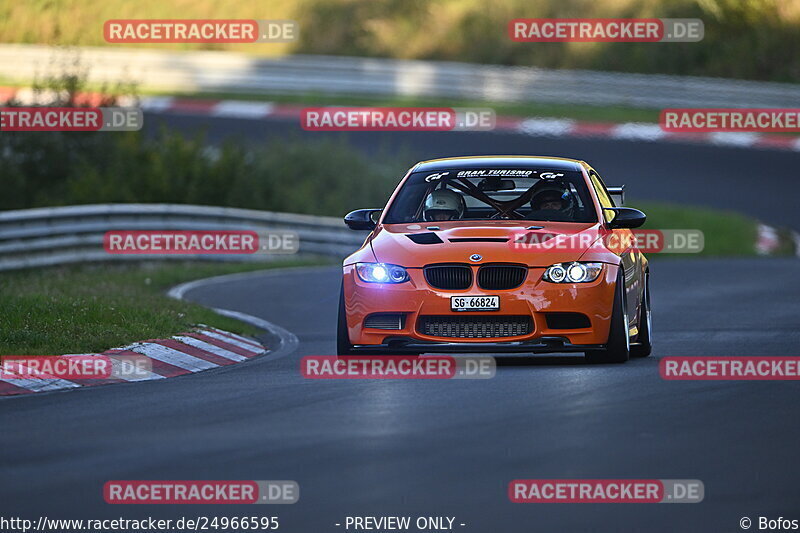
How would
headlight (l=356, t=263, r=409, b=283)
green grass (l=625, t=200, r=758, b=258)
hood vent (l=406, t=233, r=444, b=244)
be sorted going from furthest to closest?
green grass (l=625, t=200, r=758, b=258) → hood vent (l=406, t=233, r=444, b=244) → headlight (l=356, t=263, r=409, b=283)

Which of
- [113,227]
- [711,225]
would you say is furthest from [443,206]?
[711,225]

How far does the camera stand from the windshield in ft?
43.3

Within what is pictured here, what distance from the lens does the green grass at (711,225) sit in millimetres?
28078

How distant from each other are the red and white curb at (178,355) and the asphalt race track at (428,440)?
311mm

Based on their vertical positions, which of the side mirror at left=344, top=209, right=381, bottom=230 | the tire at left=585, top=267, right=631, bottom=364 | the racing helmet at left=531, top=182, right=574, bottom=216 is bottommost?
the tire at left=585, top=267, right=631, bottom=364

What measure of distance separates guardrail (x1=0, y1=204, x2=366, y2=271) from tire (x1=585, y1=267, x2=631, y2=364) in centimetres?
1203

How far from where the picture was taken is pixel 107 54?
40562 mm

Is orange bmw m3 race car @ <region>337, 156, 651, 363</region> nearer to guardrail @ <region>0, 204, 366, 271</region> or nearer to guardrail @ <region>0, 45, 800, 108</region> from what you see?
guardrail @ <region>0, 204, 366, 271</region>

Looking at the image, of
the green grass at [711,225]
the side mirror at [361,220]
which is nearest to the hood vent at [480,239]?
the side mirror at [361,220]

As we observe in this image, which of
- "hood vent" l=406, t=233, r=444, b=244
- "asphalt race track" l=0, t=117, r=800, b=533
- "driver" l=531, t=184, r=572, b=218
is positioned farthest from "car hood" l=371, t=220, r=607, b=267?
"asphalt race track" l=0, t=117, r=800, b=533

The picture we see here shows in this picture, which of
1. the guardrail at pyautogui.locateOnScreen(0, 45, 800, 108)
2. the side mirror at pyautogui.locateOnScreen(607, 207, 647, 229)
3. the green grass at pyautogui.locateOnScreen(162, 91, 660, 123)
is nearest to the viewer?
the side mirror at pyautogui.locateOnScreen(607, 207, 647, 229)

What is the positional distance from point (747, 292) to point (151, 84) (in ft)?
81.3

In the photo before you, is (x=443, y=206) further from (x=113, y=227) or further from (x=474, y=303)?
(x=113, y=227)

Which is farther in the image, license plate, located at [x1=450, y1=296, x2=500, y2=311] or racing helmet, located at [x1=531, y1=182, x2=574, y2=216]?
racing helmet, located at [x1=531, y1=182, x2=574, y2=216]
